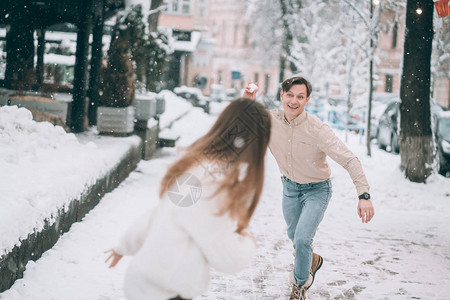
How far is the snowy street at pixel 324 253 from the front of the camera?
5.70 metres

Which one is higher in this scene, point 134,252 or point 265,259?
point 134,252

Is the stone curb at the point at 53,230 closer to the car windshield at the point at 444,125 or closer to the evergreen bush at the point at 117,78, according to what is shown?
the evergreen bush at the point at 117,78

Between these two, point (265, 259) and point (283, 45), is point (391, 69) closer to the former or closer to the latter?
point (283, 45)

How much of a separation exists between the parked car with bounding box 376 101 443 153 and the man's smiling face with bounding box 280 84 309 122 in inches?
566

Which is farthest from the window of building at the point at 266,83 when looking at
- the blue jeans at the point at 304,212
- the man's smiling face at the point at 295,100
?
the man's smiling face at the point at 295,100

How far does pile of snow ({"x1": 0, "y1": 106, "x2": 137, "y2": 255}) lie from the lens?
5.24 m

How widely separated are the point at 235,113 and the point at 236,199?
39 cm

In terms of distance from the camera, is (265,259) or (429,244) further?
(429,244)

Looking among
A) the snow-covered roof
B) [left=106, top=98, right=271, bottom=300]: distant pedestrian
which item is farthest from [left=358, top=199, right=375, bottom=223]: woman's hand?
the snow-covered roof

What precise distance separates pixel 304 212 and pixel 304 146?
552 millimetres

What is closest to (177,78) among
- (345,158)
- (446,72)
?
(446,72)

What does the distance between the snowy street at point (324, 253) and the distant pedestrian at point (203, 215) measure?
361mm

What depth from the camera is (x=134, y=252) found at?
2.98 meters

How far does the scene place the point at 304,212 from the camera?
528 cm
